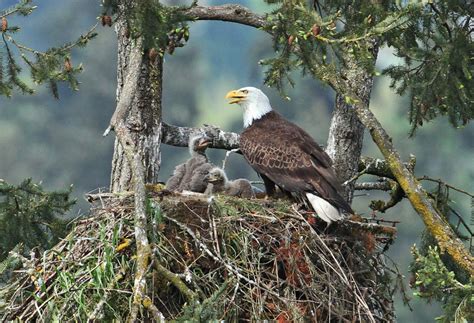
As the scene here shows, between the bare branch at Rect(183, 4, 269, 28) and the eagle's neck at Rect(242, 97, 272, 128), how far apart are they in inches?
26.4

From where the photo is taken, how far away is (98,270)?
7.14 metres

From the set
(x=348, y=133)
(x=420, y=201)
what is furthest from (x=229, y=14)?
(x=420, y=201)

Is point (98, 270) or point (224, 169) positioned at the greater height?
point (224, 169)

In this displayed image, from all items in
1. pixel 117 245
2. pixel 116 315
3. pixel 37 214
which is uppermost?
pixel 37 214

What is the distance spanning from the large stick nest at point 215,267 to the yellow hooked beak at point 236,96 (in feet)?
5.88

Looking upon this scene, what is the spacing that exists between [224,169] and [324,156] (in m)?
1.01

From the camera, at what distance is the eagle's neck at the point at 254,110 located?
9.70 meters

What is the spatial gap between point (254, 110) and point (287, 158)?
2.88ft

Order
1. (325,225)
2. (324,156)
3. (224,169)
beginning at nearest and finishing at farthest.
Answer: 1. (325,225)
2. (324,156)
3. (224,169)

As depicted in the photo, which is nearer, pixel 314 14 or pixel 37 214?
pixel 314 14

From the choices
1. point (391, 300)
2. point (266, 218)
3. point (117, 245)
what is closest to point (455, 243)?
point (391, 300)

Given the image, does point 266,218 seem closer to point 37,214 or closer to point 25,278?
point 25,278

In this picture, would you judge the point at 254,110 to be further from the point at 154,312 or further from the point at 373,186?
the point at 154,312

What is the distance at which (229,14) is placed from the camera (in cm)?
974
